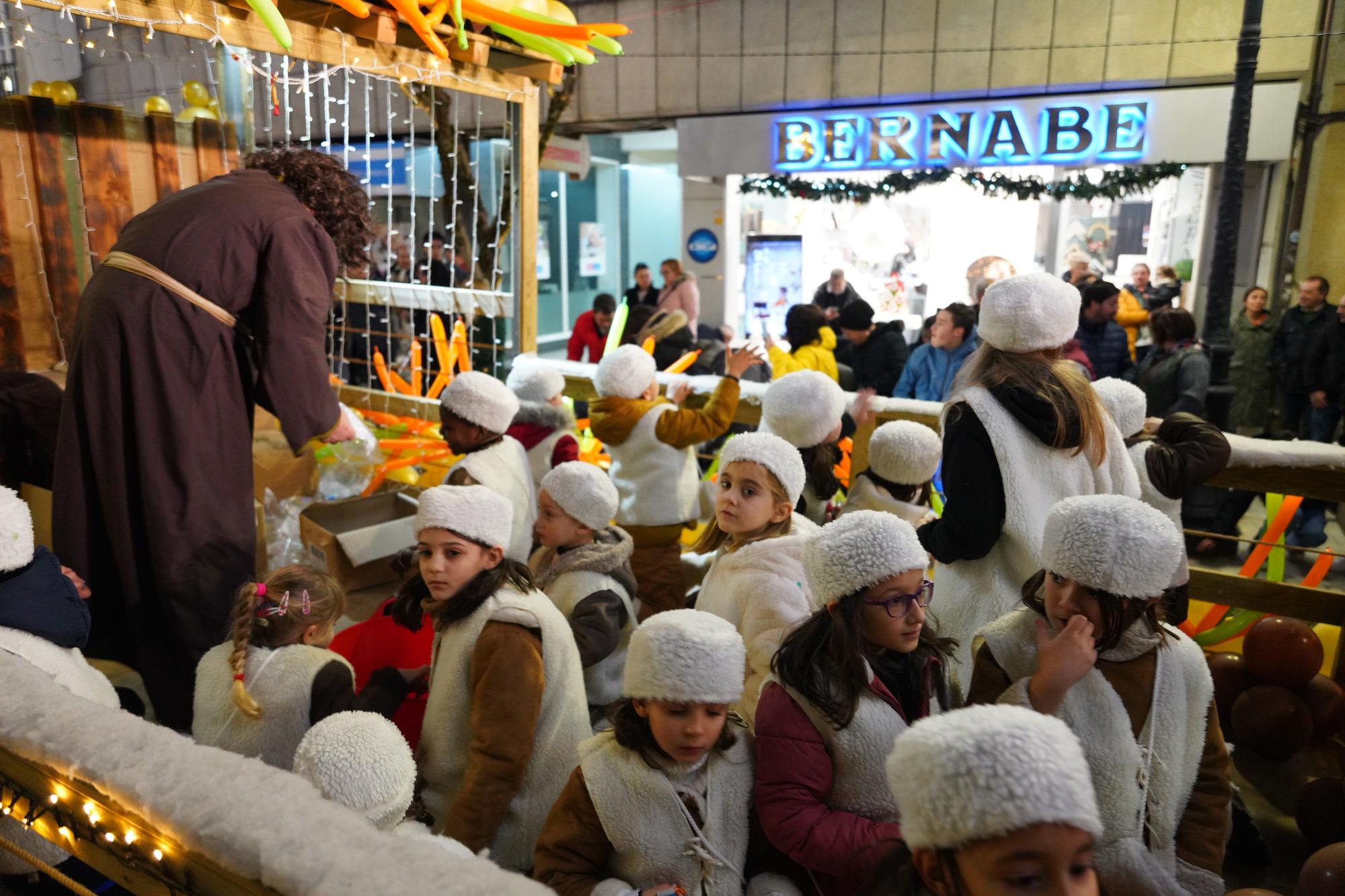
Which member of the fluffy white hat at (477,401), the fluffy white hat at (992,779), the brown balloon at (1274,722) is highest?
the fluffy white hat at (477,401)

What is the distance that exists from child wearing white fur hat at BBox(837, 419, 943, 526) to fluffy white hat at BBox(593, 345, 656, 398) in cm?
107

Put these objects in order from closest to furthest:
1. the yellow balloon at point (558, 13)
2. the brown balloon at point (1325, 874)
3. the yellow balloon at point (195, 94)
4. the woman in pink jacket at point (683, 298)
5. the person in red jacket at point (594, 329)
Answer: the brown balloon at point (1325, 874)
the yellow balloon at point (558, 13)
the yellow balloon at point (195, 94)
the person in red jacket at point (594, 329)
the woman in pink jacket at point (683, 298)

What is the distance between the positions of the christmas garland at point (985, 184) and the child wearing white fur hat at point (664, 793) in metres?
7.57

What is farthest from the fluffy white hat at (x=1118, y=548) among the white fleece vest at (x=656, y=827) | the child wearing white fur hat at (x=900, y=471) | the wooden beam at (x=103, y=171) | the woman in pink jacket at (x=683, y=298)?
the woman in pink jacket at (x=683, y=298)

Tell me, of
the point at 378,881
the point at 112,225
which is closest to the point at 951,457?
the point at 378,881

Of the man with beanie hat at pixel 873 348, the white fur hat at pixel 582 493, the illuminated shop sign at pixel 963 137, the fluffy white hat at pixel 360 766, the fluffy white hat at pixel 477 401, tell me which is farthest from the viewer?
the illuminated shop sign at pixel 963 137

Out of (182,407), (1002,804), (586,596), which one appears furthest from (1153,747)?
(182,407)

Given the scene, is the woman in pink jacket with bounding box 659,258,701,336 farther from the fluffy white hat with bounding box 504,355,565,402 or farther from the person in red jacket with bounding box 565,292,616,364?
the fluffy white hat with bounding box 504,355,565,402

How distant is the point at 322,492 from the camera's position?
14.3 ft

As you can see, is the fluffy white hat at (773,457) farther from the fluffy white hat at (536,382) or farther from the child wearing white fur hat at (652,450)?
the fluffy white hat at (536,382)

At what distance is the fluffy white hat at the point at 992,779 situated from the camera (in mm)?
1031

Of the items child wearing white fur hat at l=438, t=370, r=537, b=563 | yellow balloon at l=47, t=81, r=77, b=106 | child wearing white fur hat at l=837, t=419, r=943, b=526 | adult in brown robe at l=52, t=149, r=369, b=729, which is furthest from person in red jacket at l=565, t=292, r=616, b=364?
child wearing white fur hat at l=837, t=419, r=943, b=526

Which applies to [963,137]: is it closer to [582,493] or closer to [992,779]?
[582,493]

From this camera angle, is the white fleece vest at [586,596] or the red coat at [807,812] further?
the white fleece vest at [586,596]
